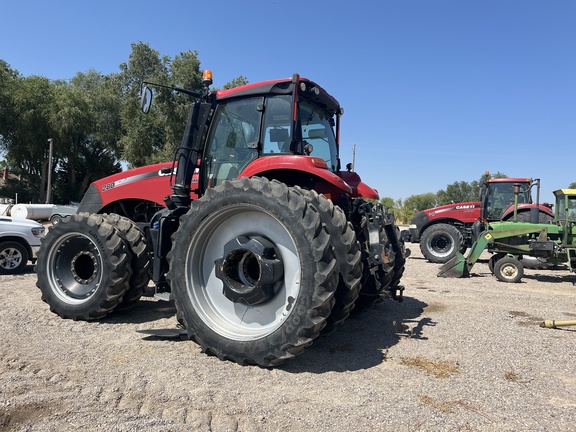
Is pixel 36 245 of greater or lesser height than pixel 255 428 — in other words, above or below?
above

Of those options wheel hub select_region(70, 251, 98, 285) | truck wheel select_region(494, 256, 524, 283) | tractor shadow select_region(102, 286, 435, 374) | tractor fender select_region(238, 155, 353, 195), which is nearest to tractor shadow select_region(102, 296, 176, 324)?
tractor shadow select_region(102, 286, 435, 374)

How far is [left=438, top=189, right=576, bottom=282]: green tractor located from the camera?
9188mm

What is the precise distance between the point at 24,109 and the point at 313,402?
36507 mm

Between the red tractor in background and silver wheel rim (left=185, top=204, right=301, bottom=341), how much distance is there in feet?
30.9

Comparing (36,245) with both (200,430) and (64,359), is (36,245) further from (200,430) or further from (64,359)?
(200,430)

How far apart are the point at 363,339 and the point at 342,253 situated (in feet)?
4.68

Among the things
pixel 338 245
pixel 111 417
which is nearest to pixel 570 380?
pixel 338 245

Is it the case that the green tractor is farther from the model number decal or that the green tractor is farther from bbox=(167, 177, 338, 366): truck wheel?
the model number decal

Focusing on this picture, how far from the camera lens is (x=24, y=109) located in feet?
105

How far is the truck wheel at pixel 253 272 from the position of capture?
11.0 ft

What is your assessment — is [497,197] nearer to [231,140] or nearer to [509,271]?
[509,271]

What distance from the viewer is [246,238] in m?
3.87

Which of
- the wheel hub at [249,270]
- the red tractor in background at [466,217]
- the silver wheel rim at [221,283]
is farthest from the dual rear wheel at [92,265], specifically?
the red tractor in background at [466,217]

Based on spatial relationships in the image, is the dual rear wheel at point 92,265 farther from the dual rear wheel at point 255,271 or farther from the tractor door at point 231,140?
the tractor door at point 231,140
